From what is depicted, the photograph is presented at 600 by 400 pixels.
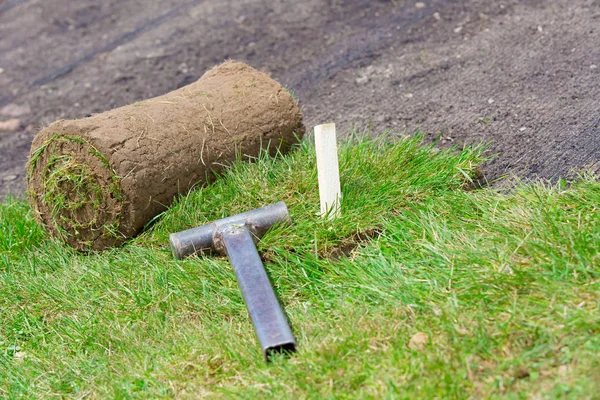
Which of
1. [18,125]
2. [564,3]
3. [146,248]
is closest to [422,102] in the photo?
[564,3]

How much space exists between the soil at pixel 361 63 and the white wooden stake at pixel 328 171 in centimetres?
85

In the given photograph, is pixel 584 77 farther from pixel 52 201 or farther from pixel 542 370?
pixel 52 201

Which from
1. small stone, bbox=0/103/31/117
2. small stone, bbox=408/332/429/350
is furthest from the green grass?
small stone, bbox=0/103/31/117

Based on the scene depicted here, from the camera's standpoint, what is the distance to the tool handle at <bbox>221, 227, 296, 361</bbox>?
2.23 m

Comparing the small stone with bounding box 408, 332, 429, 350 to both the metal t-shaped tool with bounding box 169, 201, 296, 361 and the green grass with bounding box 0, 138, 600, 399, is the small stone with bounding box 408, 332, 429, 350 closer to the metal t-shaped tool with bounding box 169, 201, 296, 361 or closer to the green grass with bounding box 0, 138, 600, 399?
the green grass with bounding box 0, 138, 600, 399

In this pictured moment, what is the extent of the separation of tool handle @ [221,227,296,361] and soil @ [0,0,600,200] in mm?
1360

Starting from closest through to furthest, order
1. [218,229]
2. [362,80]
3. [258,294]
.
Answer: [258,294] → [218,229] → [362,80]

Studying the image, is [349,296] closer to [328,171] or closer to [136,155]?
[328,171]

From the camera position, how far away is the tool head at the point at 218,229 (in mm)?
2906

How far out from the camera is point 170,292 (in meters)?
2.74

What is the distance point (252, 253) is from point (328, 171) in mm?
556

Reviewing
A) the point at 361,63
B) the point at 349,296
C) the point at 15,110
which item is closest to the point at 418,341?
the point at 349,296

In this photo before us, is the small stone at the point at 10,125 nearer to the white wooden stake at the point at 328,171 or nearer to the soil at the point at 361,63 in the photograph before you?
the soil at the point at 361,63

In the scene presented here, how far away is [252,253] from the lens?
272cm
